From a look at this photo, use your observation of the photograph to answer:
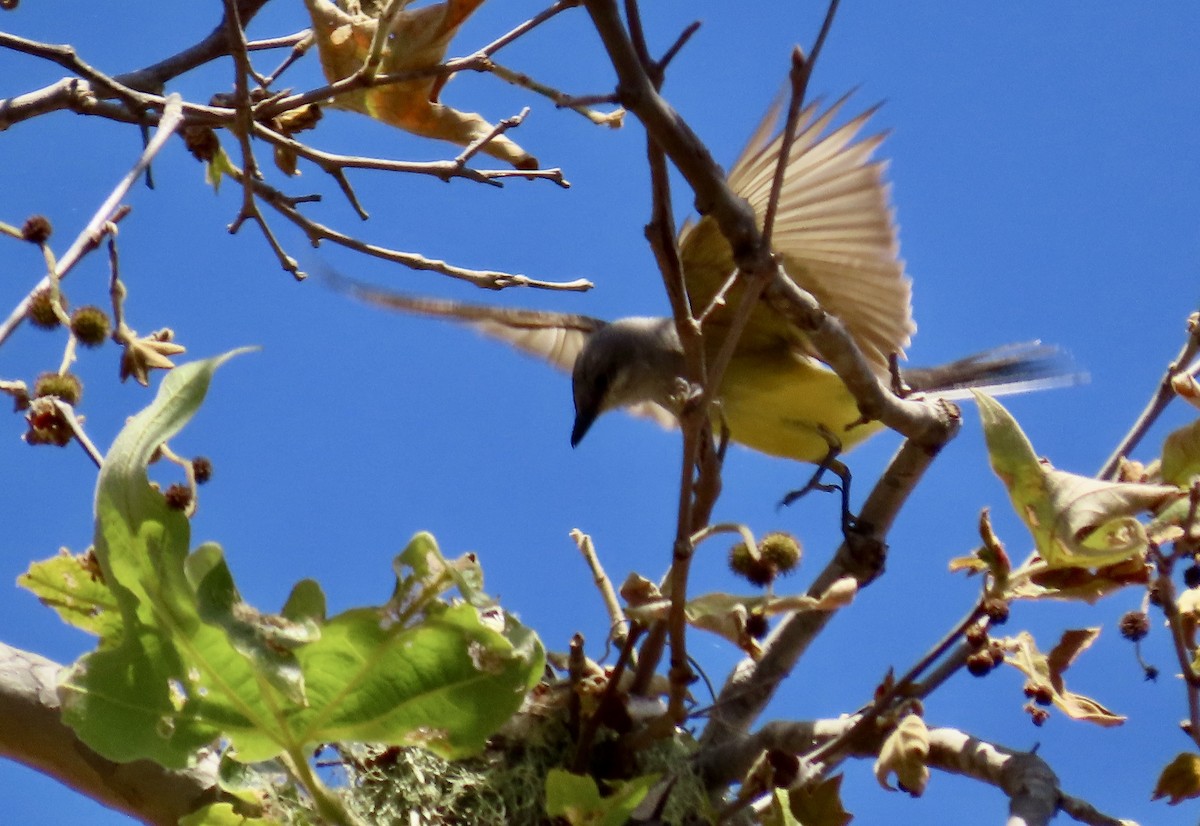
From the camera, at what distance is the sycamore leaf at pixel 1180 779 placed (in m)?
2.26

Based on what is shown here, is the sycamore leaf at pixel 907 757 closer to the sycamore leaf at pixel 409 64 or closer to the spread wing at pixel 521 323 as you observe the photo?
the sycamore leaf at pixel 409 64

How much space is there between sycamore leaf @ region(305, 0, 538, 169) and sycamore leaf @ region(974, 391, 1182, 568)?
4.85ft

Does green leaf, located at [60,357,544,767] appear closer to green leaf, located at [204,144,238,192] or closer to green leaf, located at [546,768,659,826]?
green leaf, located at [546,768,659,826]

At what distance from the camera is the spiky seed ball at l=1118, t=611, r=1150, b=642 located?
106 inches

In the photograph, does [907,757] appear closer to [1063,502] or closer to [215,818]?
[1063,502]

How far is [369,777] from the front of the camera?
106 inches

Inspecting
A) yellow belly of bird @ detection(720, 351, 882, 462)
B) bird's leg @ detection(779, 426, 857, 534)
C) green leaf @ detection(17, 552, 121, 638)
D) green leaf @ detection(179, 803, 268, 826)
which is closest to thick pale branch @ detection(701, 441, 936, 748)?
bird's leg @ detection(779, 426, 857, 534)

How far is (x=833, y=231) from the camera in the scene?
4.09m

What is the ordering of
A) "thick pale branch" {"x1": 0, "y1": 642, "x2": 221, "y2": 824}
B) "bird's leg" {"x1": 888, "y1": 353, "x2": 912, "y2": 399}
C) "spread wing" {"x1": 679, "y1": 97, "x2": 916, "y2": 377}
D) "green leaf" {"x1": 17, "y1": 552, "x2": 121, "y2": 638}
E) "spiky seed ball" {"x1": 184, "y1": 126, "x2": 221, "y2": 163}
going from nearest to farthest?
1. "green leaf" {"x1": 17, "y1": 552, "x2": 121, "y2": 638}
2. "thick pale branch" {"x1": 0, "y1": 642, "x2": 221, "y2": 824}
3. "bird's leg" {"x1": 888, "y1": 353, "x2": 912, "y2": 399}
4. "spiky seed ball" {"x1": 184, "y1": 126, "x2": 221, "y2": 163}
5. "spread wing" {"x1": 679, "y1": 97, "x2": 916, "y2": 377}

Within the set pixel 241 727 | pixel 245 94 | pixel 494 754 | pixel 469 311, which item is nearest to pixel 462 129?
pixel 245 94

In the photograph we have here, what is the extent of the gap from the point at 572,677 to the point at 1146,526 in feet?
3.85

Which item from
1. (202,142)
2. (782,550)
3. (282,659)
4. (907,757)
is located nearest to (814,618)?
(782,550)

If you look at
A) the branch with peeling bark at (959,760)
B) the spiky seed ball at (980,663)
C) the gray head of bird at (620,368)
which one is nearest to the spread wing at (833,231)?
the gray head of bird at (620,368)

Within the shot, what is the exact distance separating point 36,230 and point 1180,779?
235 centimetres
